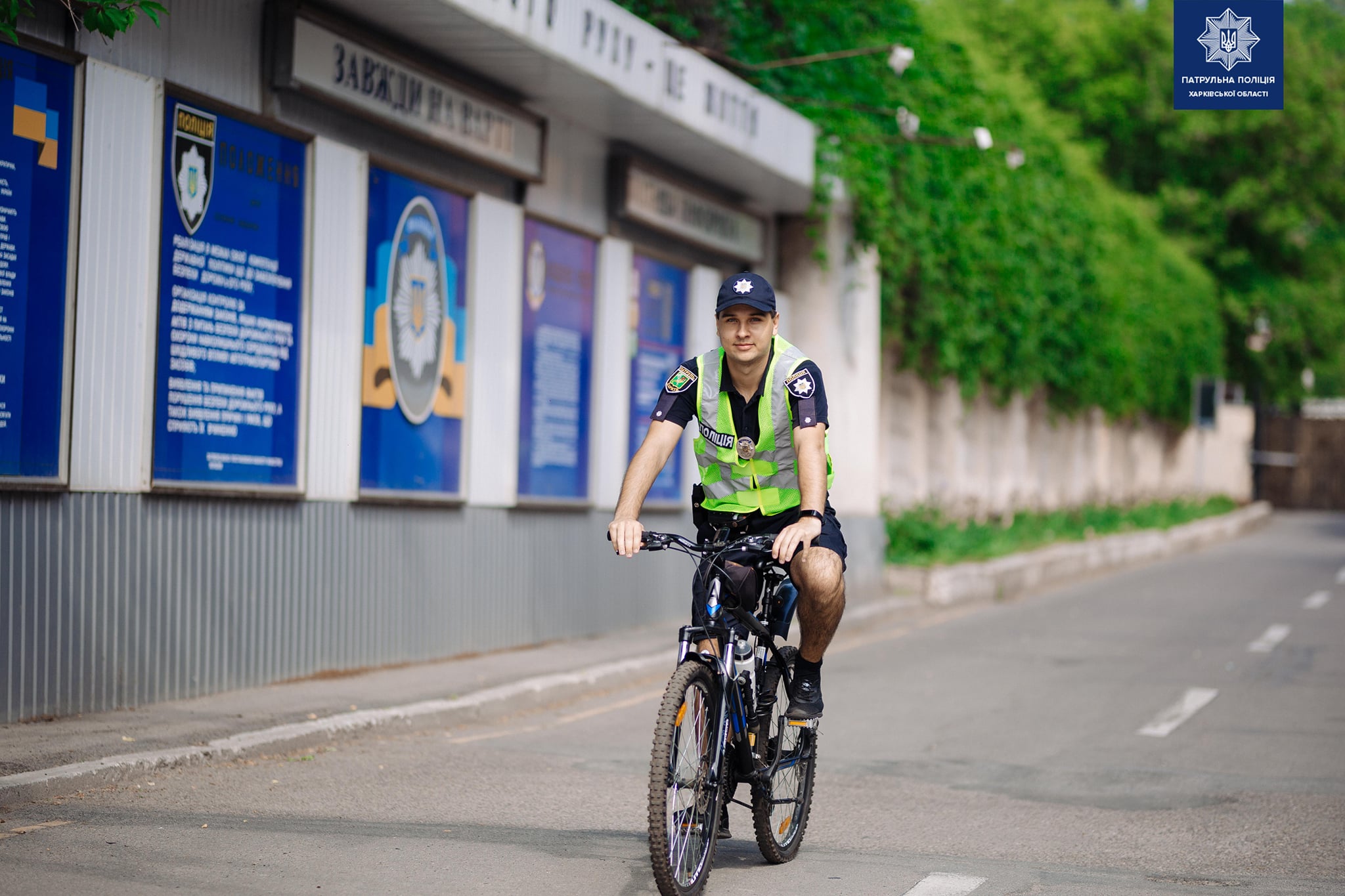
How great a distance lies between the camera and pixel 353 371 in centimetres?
1106

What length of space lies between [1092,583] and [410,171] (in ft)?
43.2

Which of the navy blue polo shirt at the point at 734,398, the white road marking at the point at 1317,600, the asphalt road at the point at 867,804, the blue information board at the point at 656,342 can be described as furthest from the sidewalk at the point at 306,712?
the white road marking at the point at 1317,600

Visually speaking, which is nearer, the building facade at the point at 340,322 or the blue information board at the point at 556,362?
the building facade at the point at 340,322

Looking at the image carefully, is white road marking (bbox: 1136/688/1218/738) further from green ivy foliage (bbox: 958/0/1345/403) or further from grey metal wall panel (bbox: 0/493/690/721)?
green ivy foliage (bbox: 958/0/1345/403)

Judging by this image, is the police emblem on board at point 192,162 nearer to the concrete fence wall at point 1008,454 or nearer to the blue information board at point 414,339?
the blue information board at point 414,339

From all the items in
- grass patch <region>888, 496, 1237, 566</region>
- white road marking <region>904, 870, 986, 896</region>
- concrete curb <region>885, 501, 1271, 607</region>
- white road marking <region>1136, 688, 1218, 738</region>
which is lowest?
white road marking <region>904, 870, 986, 896</region>

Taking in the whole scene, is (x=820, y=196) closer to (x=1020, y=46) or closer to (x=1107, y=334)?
(x=1107, y=334)

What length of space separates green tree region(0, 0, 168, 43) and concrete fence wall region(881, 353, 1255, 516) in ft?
47.7

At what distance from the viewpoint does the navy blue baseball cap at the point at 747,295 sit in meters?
5.71

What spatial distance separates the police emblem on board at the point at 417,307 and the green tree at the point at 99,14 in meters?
3.51

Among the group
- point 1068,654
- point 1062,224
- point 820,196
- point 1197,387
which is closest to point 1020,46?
point 1197,387

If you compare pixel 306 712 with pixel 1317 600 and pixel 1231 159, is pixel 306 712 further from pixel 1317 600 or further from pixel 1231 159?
pixel 1231 159

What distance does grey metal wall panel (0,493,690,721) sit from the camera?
8.28m

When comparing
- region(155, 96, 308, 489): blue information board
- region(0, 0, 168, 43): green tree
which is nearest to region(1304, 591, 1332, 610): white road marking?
region(155, 96, 308, 489): blue information board
